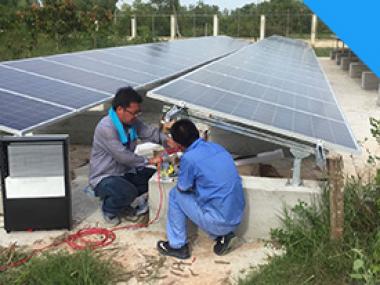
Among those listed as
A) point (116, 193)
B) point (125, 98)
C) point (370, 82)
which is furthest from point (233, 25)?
point (116, 193)

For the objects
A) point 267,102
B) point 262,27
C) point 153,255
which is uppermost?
point 262,27

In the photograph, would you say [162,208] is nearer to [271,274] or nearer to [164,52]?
[271,274]

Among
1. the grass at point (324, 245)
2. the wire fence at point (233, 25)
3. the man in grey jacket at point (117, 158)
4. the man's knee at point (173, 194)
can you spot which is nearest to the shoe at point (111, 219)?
the man in grey jacket at point (117, 158)

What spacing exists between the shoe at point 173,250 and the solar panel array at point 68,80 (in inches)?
73.1

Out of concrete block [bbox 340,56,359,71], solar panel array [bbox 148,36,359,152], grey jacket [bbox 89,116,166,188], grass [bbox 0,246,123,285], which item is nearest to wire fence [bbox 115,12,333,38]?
concrete block [bbox 340,56,359,71]

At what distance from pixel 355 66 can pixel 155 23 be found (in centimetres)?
→ 2842

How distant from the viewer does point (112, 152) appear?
5.43 meters

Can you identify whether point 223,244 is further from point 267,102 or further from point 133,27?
point 133,27

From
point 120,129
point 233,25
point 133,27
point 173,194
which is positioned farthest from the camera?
point 233,25

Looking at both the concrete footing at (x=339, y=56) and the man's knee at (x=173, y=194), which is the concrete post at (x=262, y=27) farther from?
the man's knee at (x=173, y=194)

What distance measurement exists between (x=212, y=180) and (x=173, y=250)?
0.87 metres

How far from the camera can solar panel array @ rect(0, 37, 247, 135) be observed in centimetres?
572

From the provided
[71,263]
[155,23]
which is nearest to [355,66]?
[71,263]

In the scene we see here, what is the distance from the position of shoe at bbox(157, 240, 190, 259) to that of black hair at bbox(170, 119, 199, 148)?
1050 mm
